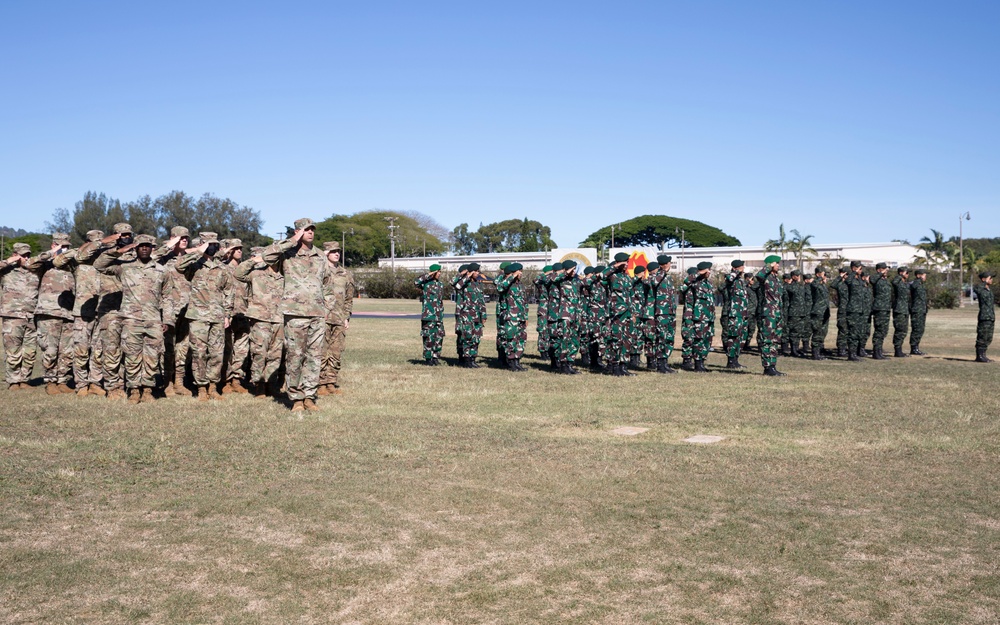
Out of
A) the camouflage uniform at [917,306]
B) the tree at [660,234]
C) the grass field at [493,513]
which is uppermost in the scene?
the tree at [660,234]

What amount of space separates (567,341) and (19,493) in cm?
981

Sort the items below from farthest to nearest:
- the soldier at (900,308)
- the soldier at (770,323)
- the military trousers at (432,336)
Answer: the soldier at (900,308) < the military trousers at (432,336) < the soldier at (770,323)

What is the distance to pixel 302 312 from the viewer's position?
10.1m

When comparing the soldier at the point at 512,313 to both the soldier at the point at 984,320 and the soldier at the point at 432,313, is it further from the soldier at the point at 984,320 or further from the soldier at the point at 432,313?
the soldier at the point at 984,320

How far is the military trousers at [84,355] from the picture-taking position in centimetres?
1131

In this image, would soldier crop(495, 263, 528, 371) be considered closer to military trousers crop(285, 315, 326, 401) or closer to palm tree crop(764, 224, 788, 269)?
military trousers crop(285, 315, 326, 401)

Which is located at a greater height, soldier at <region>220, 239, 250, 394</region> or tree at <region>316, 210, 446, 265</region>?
tree at <region>316, 210, 446, 265</region>

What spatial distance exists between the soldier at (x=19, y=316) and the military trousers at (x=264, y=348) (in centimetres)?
334

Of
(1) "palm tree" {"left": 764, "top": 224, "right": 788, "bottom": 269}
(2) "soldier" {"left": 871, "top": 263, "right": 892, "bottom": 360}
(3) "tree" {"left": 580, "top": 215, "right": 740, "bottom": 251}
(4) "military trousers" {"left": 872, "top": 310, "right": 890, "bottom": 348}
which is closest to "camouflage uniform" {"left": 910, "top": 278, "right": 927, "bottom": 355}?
(2) "soldier" {"left": 871, "top": 263, "right": 892, "bottom": 360}

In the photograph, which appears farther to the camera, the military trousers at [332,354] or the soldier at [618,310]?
the soldier at [618,310]

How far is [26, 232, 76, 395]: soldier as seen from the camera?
461 inches

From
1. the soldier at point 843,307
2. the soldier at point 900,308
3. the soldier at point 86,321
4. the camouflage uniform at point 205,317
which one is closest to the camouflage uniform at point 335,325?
the camouflage uniform at point 205,317

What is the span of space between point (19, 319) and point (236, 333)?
3.08 meters

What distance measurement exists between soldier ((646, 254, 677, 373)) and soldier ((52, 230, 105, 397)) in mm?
9034
